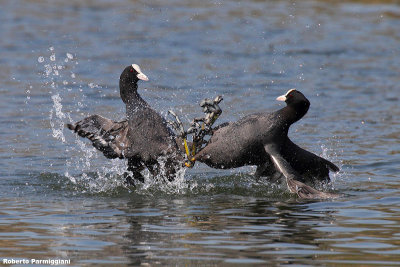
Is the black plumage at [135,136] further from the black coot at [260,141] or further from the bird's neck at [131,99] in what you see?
the black coot at [260,141]

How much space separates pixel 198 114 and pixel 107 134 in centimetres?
384

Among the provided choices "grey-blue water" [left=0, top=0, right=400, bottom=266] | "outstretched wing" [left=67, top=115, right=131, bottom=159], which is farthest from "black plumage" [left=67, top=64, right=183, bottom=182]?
"grey-blue water" [left=0, top=0, right=400, bottom=266]

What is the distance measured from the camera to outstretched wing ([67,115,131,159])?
812cm

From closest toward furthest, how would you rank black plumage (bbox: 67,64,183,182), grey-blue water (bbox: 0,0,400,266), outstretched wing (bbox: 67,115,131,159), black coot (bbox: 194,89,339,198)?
grey-blue water (bbox: 0,0,400,266), black coot (bbox: 194,89,339,198), black plumage (bbox: 67,64,183,182), outstretched wing (bbox: 67,115,131,159)

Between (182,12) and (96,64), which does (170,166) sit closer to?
(96,64)

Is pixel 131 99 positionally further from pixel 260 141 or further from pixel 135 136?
pixel 260 141

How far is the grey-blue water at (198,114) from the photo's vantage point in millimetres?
6148

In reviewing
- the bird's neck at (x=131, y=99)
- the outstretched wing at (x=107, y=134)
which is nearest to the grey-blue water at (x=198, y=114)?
the outstretched wing at (x=107, y=134)

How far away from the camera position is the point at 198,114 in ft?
39.2

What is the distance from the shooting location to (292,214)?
716 centimetres

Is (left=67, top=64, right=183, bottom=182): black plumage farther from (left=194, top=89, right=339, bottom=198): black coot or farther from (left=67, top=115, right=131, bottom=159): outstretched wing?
(left=194, top=89, right=339, bottom=198): black coot

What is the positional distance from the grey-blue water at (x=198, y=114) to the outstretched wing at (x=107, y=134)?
17.4 inches

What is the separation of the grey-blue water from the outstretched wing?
1.45ft

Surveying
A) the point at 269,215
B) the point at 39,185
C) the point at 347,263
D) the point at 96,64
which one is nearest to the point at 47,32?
the point at 96,64
